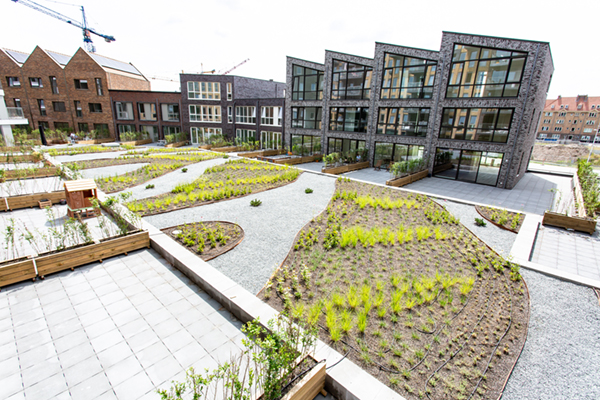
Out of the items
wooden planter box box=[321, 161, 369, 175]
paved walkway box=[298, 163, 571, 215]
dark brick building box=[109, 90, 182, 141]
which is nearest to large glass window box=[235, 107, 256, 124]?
dark brick building box=[109, 90, 182, 141]

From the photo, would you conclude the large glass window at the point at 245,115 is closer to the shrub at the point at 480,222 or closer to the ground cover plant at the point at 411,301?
the ground cover plant at the point at 411,301

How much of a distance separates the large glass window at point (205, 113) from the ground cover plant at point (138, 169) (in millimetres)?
11720

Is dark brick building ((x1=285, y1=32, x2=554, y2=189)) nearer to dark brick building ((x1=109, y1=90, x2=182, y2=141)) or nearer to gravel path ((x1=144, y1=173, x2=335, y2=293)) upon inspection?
gravel path ((x1=144, y1=173, x2=335, y2=293))

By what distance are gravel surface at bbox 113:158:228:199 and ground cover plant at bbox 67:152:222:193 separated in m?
0.53

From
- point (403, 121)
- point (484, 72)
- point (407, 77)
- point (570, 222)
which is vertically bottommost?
point (570, 222)

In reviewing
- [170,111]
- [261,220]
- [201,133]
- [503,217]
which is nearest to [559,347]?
[503,217]

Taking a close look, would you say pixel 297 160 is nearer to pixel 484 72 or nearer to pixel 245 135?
pixel 245 135

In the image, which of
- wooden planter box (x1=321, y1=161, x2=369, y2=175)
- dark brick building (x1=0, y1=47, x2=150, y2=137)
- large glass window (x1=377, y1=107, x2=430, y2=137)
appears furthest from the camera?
dark brick building (x1=0, y1=47, x2=150, y2=137)

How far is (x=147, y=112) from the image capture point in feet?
123

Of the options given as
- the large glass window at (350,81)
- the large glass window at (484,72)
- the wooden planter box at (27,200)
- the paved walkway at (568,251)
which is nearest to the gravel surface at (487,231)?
the paved walkway at (568,251)

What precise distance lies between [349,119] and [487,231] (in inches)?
640

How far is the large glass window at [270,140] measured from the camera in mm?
29188

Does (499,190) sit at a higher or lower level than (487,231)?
higher

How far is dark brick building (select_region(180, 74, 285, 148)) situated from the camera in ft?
103
